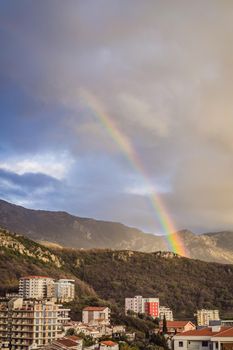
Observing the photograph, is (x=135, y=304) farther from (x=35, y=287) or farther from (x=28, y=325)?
(x=28, y=325)

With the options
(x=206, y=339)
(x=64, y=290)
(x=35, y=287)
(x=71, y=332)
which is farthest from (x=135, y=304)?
(x=206, y=339)

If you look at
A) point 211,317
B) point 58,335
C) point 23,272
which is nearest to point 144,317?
point 211,317

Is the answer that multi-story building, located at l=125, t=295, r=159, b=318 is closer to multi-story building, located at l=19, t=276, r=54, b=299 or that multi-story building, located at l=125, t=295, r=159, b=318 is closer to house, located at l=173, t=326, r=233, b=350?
multi-story building, located at l=19, t=276, r=54, b=299

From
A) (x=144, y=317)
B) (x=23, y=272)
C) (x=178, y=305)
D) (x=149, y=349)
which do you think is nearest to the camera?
(x=149, y=349)

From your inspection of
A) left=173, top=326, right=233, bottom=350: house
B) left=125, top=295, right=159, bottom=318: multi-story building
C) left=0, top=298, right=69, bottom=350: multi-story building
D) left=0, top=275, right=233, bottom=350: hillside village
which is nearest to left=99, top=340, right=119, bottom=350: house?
left=0, top=275, right=233, bottom=350: hillside village

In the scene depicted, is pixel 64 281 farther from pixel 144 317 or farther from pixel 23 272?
pixel 144 317

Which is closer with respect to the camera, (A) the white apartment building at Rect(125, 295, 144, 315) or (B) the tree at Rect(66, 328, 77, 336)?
(B) the tree at Rect(66, 328, 77, 336)
